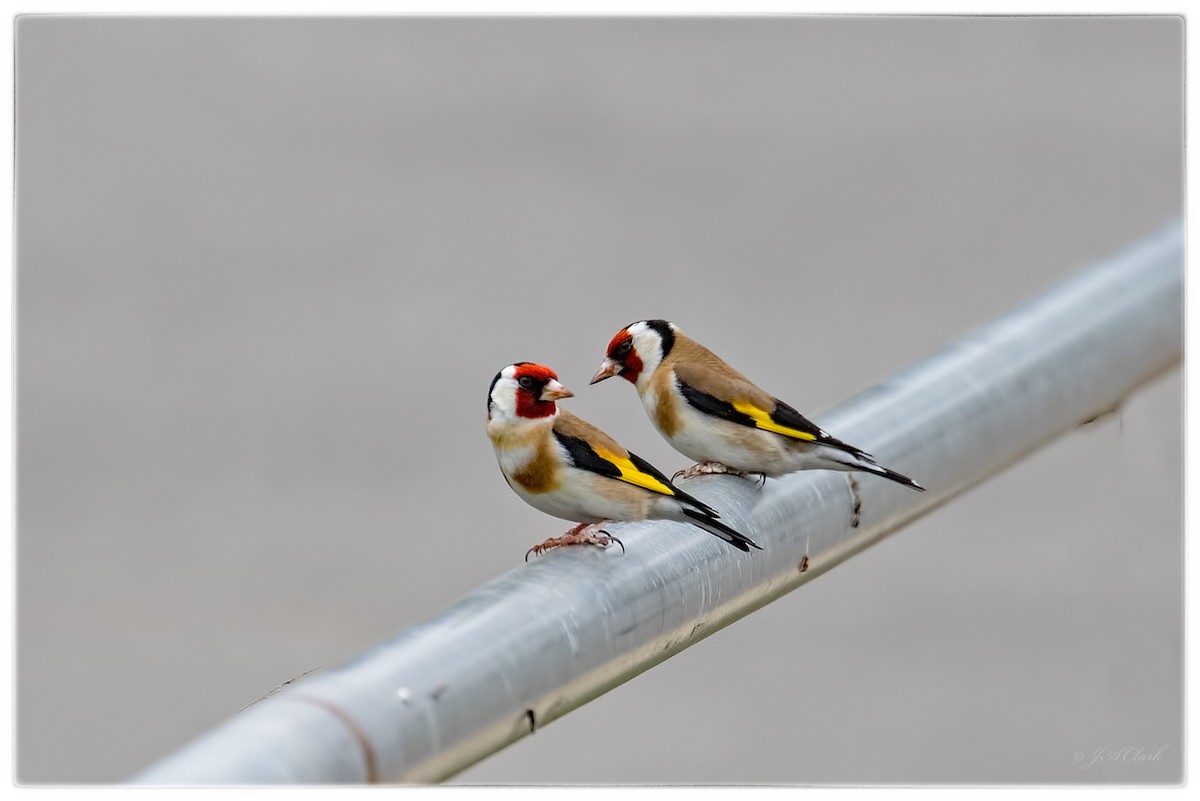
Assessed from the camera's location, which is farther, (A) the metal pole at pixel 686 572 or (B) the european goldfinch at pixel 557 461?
(B) the european goldfinch at pixel 557 461

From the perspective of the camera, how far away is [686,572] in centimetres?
145

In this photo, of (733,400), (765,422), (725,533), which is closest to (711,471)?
(765,422)

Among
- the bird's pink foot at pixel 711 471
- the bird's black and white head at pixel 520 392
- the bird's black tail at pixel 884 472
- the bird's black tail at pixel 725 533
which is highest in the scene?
the bird's black and white head at pixel 520 392

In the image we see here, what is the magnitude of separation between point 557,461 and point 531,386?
11cm

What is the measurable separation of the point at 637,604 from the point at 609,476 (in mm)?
540

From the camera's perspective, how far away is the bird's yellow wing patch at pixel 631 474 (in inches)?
70.8

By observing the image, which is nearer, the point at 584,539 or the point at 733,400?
the point at 584,539

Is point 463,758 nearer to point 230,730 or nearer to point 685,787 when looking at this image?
point 230,730

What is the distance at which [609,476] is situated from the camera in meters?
1.90

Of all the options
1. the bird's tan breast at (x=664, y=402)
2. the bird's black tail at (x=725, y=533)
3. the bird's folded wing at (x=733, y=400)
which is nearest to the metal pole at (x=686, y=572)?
the bird's black tail at (x=725, y=533)

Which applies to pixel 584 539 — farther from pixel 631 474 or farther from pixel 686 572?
pixel 631 474

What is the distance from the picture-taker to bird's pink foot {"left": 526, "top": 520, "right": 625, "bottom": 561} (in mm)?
1458

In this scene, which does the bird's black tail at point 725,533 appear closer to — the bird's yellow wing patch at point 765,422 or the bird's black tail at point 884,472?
the bird's black tail at point 884,472

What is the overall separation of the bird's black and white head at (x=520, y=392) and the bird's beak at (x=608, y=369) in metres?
0.29
